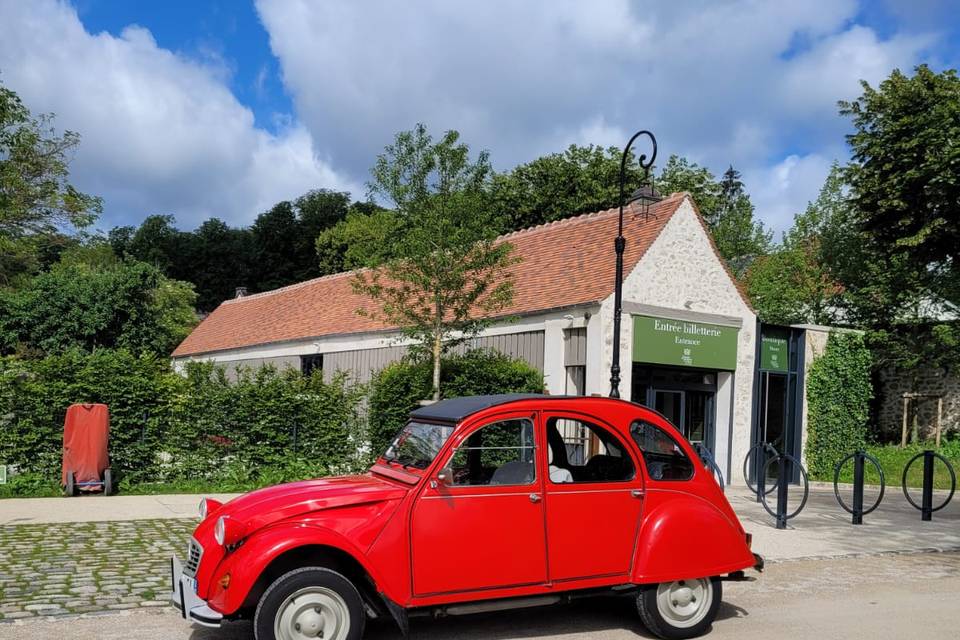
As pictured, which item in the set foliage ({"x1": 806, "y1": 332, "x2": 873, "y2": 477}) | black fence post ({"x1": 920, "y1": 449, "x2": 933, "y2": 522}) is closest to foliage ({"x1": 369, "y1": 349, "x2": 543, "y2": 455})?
black fence post ({"x1": 920, "y1": 449, "x2": 933, "y2": 522})

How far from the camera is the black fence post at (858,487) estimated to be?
13258 millimetres

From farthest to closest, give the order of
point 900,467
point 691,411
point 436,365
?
point 900,467 < point 691,411 < point 436,365

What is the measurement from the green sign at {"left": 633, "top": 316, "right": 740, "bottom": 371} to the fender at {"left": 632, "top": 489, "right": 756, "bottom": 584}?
1167 centimetres

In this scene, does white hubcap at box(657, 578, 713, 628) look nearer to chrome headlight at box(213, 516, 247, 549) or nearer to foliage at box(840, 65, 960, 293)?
chrome headlight at box(213, 516, 247, 549)

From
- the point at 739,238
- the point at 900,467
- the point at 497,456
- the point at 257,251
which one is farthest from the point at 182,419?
the point at 257,251

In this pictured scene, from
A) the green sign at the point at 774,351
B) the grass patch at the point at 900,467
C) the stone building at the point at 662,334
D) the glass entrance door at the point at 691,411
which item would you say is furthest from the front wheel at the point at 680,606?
the grass patch at the point at 900,467

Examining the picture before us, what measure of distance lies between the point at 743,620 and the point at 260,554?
13.3ft

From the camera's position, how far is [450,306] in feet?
55.1

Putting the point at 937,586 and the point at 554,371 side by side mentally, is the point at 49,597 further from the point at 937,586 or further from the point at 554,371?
the point at 554,371

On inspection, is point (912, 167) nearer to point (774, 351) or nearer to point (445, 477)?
point (774, 351)

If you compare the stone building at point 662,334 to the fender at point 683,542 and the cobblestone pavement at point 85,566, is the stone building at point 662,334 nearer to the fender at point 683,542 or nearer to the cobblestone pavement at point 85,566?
the cobblestone pavement at point 85,566

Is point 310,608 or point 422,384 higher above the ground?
point 422,384

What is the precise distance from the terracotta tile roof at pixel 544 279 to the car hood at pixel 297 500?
11448mm

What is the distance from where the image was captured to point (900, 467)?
78.4 ft
